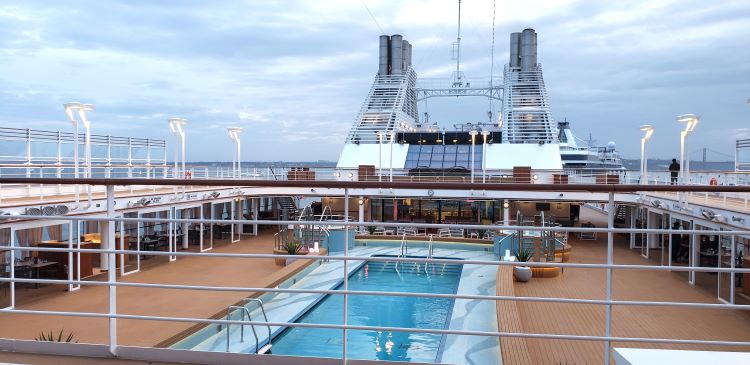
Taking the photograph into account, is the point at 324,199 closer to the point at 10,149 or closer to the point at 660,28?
the point at 10,149

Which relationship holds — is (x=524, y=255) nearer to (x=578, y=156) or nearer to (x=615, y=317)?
(x=615, y=317)

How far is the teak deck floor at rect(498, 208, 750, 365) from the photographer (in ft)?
19.5

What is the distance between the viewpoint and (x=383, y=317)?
8.70 metres

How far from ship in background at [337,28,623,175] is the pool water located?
24.3 ft

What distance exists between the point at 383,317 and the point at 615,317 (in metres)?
3.40

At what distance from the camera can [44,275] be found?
33.9 ft

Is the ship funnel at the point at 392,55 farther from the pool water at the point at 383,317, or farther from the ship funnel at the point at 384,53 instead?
the pool water at the point at 383,317

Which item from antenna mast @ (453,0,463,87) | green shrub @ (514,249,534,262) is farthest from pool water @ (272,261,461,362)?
antenna mast @ (453,0,463,87)

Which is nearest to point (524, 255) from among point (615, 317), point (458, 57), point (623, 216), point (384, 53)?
point (615, 317)

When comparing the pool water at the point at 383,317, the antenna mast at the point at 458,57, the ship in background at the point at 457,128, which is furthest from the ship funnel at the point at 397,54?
the pool water at the point at 383,317

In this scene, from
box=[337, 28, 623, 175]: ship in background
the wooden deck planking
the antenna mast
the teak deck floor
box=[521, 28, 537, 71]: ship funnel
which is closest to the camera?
the teak deck floor

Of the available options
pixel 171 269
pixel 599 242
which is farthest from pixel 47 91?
pixel 599 242

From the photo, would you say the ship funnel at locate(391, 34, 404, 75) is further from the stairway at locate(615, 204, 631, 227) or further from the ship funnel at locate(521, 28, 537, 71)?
the stairway at locate(615, 204, 631, 227)

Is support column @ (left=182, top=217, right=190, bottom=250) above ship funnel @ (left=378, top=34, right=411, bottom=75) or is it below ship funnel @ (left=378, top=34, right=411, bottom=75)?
below
